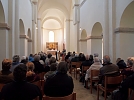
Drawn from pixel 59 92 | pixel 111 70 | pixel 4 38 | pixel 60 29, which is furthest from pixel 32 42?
pixel 60 29

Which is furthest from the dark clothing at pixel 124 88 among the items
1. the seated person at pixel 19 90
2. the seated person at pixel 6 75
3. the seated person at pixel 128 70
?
the seated person at pixel 6 75

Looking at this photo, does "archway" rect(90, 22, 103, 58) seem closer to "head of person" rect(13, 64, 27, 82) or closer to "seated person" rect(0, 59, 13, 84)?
"seated person" rect(0, 59, 13, 84)

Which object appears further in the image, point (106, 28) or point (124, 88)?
point (106, 28)

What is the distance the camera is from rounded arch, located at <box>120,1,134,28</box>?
678 cm

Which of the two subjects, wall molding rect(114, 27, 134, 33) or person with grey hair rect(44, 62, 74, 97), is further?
wall molding rect(114, 27, 134, 33)

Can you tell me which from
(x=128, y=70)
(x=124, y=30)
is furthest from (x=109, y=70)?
(x=124, y=30)

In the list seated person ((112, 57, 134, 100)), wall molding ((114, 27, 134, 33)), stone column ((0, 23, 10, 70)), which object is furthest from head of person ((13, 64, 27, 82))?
wall molding ((114, 27, 134, 33))

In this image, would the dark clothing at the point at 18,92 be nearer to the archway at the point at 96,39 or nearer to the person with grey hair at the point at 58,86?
the person with grey hair at the point at 58,86

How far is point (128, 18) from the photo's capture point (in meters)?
7.15

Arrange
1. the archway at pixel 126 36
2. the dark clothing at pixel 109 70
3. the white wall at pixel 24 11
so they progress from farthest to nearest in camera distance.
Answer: the white wall at pixel 24 11 → the archway at pixel 126 36 → the dark clothing at pixel 109 70

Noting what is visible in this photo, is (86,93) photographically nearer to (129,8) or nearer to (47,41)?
(129,8)

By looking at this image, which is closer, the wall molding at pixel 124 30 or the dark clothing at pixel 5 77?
the dark clothing at pixel 5 77

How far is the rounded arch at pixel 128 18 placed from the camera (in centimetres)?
678

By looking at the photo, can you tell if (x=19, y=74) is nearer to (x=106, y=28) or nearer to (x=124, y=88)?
(x=124, y=88)
